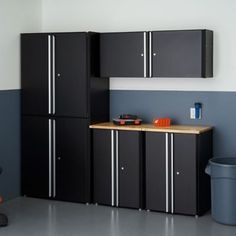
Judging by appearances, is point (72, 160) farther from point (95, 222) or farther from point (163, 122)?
point (163, 122)

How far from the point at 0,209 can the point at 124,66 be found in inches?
78.1

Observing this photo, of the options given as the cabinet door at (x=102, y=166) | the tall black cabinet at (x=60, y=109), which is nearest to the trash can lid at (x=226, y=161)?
the cabinet door at (x=102, y=166)

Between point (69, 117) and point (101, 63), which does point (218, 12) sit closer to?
point (101, 63)

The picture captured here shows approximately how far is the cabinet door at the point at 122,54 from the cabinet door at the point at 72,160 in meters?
0.64

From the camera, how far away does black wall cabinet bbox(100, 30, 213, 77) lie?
5793 mm

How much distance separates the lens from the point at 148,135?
594 cm

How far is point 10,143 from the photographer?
6.41 meters

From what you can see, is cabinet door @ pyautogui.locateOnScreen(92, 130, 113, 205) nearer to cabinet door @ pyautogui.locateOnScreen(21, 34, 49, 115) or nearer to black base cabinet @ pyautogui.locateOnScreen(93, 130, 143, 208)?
black base cabinet @ pyautogui.locateOnScreen(93, 130, 143, 208)

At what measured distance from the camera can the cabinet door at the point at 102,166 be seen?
6.15 m

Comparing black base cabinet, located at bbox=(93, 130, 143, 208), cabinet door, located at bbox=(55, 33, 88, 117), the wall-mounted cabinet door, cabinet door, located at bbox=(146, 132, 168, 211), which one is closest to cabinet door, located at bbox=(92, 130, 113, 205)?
black base cabinet, located at bbox=(93, 130, 143, 208)

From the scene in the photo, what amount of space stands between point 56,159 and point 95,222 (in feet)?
3.43

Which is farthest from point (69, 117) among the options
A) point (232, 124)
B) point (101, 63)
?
point (232, 124)

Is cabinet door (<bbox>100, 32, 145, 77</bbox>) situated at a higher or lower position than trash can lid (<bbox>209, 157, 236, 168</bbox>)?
higher

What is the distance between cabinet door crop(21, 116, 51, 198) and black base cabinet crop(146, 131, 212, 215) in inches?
47.1
